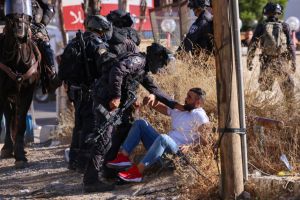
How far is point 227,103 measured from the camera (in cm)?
669

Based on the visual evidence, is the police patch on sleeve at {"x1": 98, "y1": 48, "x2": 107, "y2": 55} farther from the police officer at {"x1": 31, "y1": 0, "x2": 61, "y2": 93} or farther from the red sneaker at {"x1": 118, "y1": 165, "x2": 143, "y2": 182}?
the police officer at {"x1": 31, "y1": 0, "x2": 61, "y2": 93}

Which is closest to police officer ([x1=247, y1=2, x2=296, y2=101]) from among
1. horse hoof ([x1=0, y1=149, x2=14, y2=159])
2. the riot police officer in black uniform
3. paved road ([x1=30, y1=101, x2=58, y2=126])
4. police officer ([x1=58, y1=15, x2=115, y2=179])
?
the riot police officer in black uniform

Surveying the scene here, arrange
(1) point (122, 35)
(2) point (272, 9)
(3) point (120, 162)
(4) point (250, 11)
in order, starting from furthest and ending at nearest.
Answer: (4) point (250, 11) < (2) point (272, 9) < (1) point (122, 35) < (3) point (120, 162)

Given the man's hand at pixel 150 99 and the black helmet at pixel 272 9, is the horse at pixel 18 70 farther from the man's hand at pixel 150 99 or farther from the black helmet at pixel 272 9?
the black helmet at pixel 272 9

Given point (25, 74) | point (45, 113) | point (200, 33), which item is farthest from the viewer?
point (45, 113)

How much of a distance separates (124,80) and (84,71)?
1256 mm

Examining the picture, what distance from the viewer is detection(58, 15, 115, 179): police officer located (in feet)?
28.4

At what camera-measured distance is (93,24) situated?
8.65 meters

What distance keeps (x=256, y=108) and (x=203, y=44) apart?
1812 millimetres

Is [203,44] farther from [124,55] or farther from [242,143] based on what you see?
[242,143]

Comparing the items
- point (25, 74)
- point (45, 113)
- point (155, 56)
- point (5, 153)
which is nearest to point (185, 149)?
point (155, 56)

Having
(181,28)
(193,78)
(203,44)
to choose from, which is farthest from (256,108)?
(181,28)

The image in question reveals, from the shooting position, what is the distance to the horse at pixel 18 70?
9.76 metres

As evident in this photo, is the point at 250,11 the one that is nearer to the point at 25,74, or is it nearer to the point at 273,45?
the point at 273,45
